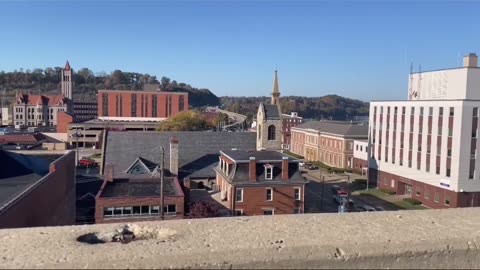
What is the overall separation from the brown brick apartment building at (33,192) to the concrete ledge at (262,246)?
988 cm

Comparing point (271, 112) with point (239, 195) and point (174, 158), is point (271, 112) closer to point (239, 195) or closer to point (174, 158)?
point (174, 158)

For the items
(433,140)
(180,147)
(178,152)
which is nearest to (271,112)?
(180,147)

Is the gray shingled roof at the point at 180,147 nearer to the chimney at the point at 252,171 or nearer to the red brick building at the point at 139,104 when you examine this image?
the chimney at the point at 252,171

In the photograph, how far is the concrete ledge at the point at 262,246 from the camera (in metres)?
3.36

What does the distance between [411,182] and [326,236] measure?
1436 inches

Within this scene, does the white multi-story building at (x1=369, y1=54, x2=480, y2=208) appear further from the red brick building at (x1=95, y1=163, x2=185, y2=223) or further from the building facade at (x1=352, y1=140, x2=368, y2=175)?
the red brick building at (x1=95, y1=163, x2=185, y2=223)

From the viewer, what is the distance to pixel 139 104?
102m

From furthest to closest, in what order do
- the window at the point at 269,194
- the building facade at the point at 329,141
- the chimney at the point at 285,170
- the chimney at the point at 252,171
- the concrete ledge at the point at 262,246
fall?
1. the building facade at the point at 329,141
2. the chimney at the point at 285,170
3. the window at the point at 269,194
4. the chimney at the point at 252,171
5. the concrete ledge at the point at 262,246

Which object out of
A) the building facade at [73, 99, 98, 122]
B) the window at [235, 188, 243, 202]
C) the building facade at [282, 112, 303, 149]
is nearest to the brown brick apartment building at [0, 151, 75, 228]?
the window at [235, 188, 243, 202]

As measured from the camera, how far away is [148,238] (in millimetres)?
4027

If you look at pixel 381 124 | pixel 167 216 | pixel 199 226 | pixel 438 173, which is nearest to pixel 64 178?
pixel 167 216

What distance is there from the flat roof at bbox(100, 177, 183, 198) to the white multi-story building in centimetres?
2153

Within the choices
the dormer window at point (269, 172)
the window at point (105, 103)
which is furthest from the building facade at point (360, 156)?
the window at point (105, 103)

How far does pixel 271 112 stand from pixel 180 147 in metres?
8.55
